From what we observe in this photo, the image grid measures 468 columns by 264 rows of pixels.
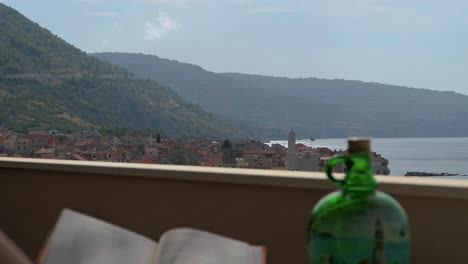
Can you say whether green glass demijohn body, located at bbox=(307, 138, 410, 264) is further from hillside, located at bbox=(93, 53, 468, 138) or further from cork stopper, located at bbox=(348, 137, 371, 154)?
hillside, located at bbox=(93, 53, 468, 138)

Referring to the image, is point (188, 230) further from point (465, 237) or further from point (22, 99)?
point (22, 99)

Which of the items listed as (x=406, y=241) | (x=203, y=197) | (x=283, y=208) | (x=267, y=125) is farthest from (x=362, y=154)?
(x=267, y=125)

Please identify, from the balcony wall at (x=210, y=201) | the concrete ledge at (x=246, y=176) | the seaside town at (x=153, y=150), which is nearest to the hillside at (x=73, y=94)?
the seaside town at (x=153, y=150)

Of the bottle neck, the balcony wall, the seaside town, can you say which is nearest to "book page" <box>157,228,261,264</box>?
the bottle neck

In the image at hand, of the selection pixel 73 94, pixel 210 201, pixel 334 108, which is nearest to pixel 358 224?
pixel 210 201

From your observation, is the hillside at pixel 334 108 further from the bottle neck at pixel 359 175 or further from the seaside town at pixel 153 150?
the bottle neck at pixel 359 175

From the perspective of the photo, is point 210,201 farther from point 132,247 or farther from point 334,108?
point 334,108
